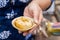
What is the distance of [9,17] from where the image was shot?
624 millimetres

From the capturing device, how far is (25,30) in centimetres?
56

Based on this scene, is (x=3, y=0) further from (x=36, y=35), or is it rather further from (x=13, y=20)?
(x=36, y=35)

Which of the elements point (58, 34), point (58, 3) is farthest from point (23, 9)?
point (58, 3)

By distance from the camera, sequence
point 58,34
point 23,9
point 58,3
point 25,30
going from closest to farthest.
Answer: point 25,30 → point 23,9 → point 58,34 → point 58,3

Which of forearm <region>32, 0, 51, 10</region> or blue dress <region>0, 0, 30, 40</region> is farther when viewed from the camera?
forearm <region>32, 0, 51, 10</region>

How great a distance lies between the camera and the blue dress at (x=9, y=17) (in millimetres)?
609

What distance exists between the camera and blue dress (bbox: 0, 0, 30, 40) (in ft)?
2.00

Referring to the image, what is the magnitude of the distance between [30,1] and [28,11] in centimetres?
5

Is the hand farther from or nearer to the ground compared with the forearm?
nearer to the ground

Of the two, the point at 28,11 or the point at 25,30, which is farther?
the point at 28,11

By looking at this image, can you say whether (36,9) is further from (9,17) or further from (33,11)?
(9,17)

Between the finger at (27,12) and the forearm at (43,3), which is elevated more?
the forearm at (43,3)

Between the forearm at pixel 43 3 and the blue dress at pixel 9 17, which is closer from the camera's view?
the blue dress at pixel 9 17

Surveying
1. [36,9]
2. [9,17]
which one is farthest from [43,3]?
[9,17]
